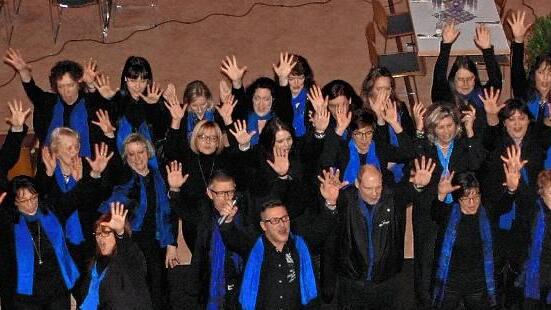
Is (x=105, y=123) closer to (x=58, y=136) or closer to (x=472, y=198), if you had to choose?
(x=58, y=136)

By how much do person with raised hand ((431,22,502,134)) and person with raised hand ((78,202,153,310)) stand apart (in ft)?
8.77

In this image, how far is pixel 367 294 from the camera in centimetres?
656

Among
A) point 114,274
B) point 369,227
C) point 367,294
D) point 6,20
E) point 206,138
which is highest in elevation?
point 6,20

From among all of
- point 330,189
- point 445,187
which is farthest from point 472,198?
point 330,189

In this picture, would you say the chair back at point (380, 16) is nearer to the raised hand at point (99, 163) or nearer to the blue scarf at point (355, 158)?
the blue scarf at point (355, 158)

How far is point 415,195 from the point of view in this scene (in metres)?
6.62

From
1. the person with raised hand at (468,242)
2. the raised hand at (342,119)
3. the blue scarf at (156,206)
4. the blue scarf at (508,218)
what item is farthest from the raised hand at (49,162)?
the blue scarf at (508,218)

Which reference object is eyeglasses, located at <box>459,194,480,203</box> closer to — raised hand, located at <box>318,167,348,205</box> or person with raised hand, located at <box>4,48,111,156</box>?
raised hand, located at <box>318,167,348,205</box>

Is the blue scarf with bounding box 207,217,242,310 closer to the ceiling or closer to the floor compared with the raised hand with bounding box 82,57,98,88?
closer to the floor

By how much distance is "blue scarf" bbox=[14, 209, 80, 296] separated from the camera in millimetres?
6363

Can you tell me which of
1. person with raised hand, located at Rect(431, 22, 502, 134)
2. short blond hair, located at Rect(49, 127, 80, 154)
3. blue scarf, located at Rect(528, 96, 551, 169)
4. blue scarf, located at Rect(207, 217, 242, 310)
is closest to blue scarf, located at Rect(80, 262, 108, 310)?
blue scarf, located at Rect(207, 217, 242, 310)

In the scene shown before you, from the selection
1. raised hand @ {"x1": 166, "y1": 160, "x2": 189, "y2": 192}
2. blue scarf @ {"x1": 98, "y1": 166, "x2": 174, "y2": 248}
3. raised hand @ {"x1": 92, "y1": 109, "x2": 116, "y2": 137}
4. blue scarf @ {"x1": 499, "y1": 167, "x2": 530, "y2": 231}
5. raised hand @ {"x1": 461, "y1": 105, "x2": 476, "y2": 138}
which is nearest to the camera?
raised hand @ {"x1": 166, "y1": 160, "x2": 189, "y2": 192}

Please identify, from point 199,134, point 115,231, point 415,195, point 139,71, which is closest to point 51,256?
point 115,231

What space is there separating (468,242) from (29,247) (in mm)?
2789
